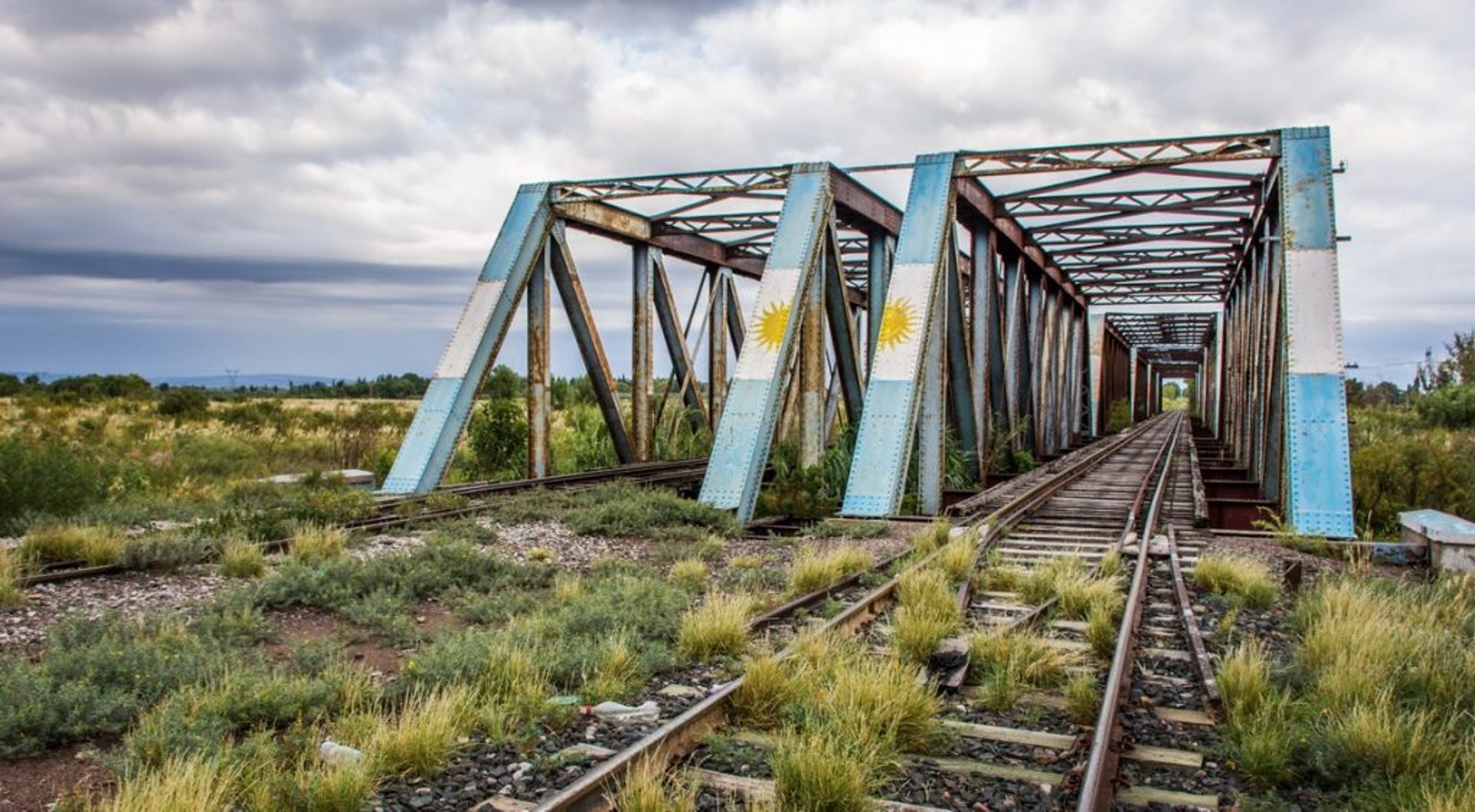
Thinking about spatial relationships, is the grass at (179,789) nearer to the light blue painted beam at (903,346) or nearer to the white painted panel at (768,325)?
the light blue painted beam at (903,346)

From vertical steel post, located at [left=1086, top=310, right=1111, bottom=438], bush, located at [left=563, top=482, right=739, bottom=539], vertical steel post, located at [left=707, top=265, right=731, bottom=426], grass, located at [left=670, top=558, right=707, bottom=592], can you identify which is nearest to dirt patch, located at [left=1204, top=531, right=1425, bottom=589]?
grass, located at [left=670, top=558, right=707, bottom=592]

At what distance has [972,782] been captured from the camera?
4223 millimetres

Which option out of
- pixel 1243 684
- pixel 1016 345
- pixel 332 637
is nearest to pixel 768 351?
pixel 332 637

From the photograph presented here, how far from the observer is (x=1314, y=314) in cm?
1209

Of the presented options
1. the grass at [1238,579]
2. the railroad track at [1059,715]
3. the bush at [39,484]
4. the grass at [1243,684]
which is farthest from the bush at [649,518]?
the grass at [1243,684]

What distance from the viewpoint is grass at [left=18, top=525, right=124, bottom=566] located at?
8.38 metres

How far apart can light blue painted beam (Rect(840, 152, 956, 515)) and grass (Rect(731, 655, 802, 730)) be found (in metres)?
7.64

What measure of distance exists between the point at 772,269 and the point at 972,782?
10.5 m

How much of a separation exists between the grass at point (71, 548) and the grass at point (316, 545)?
1.39m

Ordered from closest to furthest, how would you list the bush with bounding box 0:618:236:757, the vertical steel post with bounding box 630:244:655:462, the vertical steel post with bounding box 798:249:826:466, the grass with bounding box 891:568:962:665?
1. the bush with bounding box 0:618:236:757
2. the grass with bounding box 891:568:962:665
3. the vertical steel post with bounding box 798:249:826:466
4. the vertical steel post with bounding box 630:244:655:462

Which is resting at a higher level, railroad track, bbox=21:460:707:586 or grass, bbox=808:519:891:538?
railroad track, bbox=21:460:707:586

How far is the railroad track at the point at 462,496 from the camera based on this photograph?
806 centimetres

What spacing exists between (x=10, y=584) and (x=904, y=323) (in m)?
10.4

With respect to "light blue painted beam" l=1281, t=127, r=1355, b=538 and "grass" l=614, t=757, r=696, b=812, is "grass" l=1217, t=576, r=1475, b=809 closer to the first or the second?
"grass" l=614, t=757, r=696, b=812
